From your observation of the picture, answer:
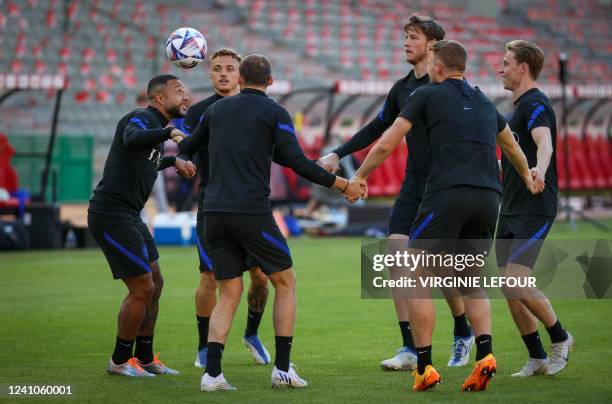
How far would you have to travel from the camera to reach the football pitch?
24.6 feet

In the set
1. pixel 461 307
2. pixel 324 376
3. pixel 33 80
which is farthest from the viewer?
pixel 33 80

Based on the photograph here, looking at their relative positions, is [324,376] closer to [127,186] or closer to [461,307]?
[461,307]

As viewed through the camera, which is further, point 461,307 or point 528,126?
point 461,307

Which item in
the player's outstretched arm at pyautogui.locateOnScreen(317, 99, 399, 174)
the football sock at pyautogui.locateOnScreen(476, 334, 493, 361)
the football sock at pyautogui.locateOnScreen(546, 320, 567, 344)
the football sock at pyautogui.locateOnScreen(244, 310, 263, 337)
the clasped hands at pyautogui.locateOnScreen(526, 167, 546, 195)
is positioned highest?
the player's outstretched arm at pyautogui.locateOnScreen(317, 99, 399, 174)

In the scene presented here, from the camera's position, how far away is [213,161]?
766 cm

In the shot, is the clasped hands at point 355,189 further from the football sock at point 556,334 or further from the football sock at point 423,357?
the football sock at point 556,334

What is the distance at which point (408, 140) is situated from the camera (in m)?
8.93

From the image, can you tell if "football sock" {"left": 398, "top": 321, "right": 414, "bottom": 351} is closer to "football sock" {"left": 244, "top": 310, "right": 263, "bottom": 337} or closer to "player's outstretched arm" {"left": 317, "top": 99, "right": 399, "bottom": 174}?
"football sock" {"left": 244, "top": 310, "right": 263, "bottom": 337}

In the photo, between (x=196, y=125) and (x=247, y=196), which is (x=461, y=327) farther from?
(x=196, y=125)

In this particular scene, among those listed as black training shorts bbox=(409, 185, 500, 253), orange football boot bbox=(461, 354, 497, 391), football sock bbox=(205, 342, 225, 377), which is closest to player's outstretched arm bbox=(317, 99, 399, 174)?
black training shorts bbox=(409, 185, 500, 253)

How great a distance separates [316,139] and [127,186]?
2134 cm

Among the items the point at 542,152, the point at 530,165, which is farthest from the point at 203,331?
the point at 542,152

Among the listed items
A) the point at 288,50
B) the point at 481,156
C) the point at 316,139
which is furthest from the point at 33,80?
the point at 288,50

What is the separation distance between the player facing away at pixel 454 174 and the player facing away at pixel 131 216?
1.79 metres
